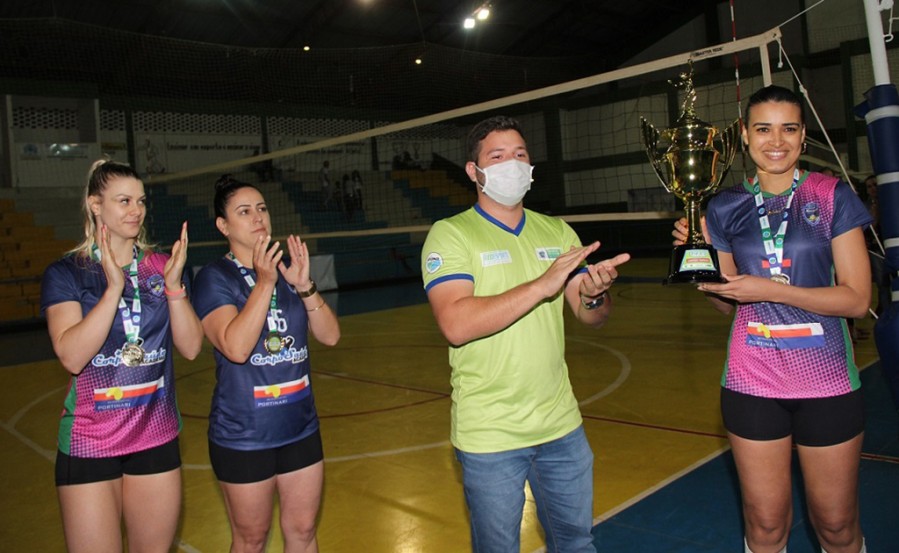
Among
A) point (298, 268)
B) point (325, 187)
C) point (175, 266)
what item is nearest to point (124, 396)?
point (175, 266)

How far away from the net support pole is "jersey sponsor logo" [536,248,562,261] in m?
1.07

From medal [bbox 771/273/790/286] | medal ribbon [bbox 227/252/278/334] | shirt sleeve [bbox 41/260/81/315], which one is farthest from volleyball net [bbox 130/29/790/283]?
medal [bbox 771/273/790/286]

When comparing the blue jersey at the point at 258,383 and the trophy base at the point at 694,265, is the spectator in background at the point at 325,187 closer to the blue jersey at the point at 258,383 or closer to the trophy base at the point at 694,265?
the blue jersey at the point at 258,383

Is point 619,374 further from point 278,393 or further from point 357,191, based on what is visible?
point 357,191

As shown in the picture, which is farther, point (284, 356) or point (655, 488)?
point (655, 488)

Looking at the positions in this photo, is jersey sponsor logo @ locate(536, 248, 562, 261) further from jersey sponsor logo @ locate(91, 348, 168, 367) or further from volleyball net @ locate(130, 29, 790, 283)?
volleyball net @ locate(130, 29, 790, 283)

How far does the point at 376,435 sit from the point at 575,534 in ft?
12.0

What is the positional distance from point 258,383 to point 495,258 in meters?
1.12

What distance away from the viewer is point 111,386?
2.76 meters

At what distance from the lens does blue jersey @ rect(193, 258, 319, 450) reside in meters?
2.83

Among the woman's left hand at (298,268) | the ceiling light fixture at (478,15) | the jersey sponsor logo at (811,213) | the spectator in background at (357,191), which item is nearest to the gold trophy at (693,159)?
the jersey sponsor logo at (811,213)

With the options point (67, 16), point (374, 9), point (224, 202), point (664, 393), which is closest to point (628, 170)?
point (374, 9)

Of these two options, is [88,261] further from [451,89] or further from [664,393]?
[451,89]

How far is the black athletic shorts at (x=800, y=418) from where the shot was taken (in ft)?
8.18
